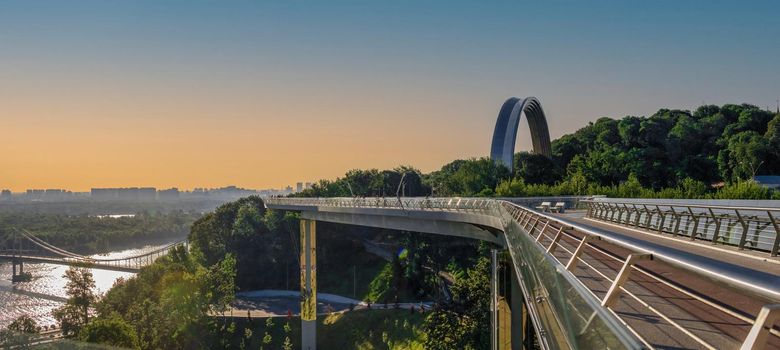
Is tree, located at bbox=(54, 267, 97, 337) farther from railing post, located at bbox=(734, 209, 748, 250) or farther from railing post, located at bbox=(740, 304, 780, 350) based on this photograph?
railing post, located at bbox=(740, 304, 780, 350)

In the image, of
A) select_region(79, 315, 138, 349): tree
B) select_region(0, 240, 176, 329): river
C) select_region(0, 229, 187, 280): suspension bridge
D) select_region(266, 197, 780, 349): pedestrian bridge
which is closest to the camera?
select_region(266, 197, 780, 349): pedestrian bridge

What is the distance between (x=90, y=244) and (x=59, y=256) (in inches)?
511

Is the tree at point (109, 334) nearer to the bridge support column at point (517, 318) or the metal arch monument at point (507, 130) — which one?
the bridge support column at point (517, 318)

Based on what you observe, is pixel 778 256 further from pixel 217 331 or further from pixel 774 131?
pixel 774 131

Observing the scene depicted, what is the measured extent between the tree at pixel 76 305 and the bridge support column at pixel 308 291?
1342cm

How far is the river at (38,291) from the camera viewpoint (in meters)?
63.2

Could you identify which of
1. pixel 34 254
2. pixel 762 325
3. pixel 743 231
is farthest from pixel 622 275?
pixel 34 254

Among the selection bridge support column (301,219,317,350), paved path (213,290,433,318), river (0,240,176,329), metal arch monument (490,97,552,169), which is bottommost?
river (0,240,176,329)

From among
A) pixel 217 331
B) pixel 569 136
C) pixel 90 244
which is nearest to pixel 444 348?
pixel 217 331

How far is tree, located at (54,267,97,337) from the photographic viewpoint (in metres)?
36.6

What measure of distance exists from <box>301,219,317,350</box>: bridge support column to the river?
22.3 metres

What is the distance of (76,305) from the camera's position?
39125 millimetres

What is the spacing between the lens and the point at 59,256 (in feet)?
405

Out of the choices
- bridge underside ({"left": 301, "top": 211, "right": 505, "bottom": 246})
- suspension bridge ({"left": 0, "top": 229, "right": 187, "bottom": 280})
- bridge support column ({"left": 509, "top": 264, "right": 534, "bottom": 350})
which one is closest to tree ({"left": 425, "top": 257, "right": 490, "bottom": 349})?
bridge underside ({"left": 301, "top": 211, "right": 505, "bottom": 246})
